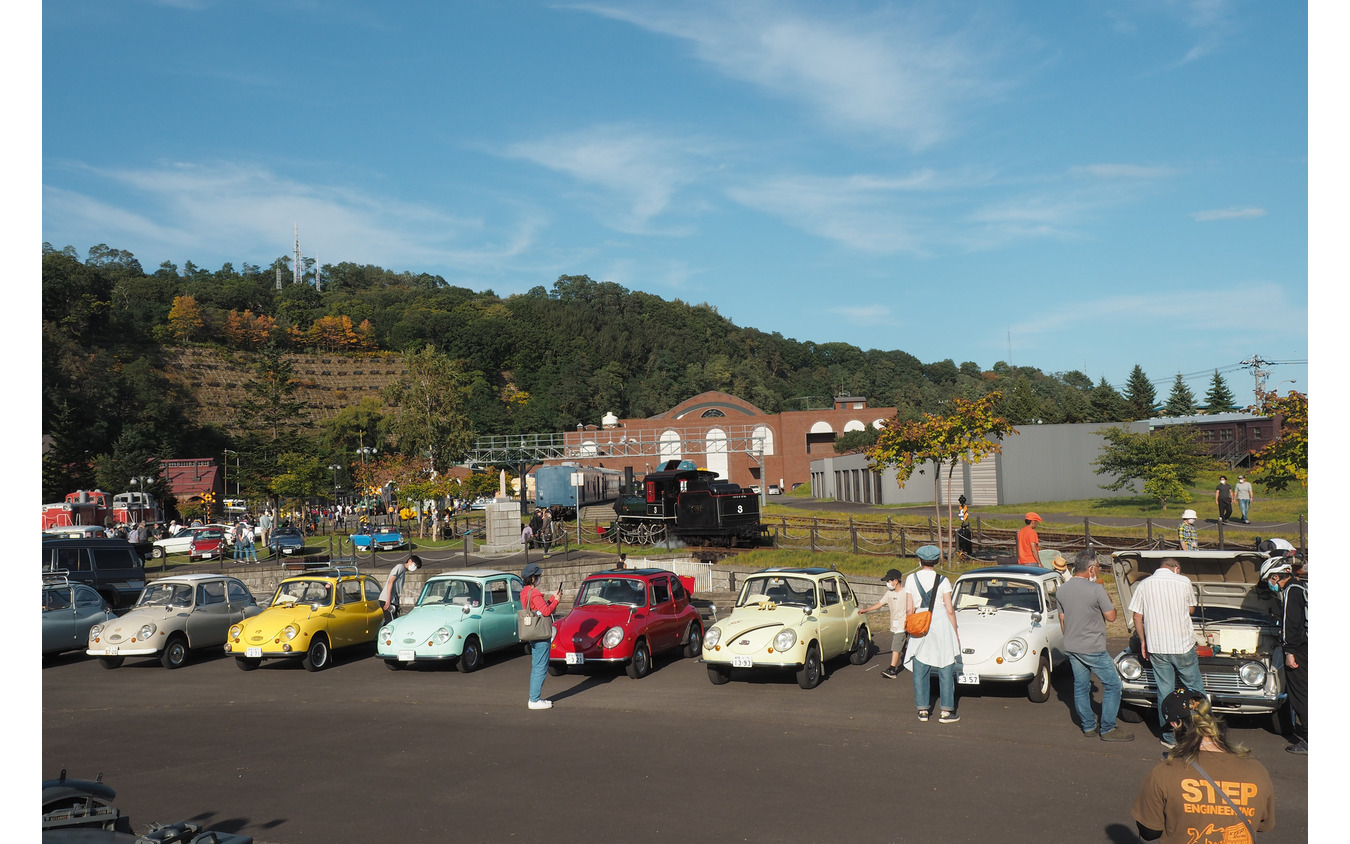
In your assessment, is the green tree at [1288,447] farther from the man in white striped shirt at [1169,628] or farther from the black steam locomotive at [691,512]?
the man in white striped shirt at [1169,628]

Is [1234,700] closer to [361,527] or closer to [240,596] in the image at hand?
[240,596]

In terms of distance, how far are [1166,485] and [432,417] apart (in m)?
41.2

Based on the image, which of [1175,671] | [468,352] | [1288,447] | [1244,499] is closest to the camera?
[1175,671]

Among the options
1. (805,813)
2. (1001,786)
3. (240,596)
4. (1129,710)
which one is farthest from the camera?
(240,596)

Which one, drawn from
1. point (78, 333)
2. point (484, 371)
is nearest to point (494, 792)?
point (78, 333)

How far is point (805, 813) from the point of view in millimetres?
7387

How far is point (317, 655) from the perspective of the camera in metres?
15.2

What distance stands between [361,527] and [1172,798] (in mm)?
45023

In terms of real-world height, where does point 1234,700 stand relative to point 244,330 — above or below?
below

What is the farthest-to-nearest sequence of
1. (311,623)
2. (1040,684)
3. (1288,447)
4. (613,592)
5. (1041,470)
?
(1041,470) < (1288,447) < (311,623) < (613,592) < (1040,684)

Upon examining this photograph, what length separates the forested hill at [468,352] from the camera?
279 ft

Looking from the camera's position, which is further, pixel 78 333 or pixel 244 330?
pixel 244 330

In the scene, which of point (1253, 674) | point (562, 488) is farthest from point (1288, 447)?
point (562, 488)

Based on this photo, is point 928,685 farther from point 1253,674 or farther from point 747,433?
point 747,433
